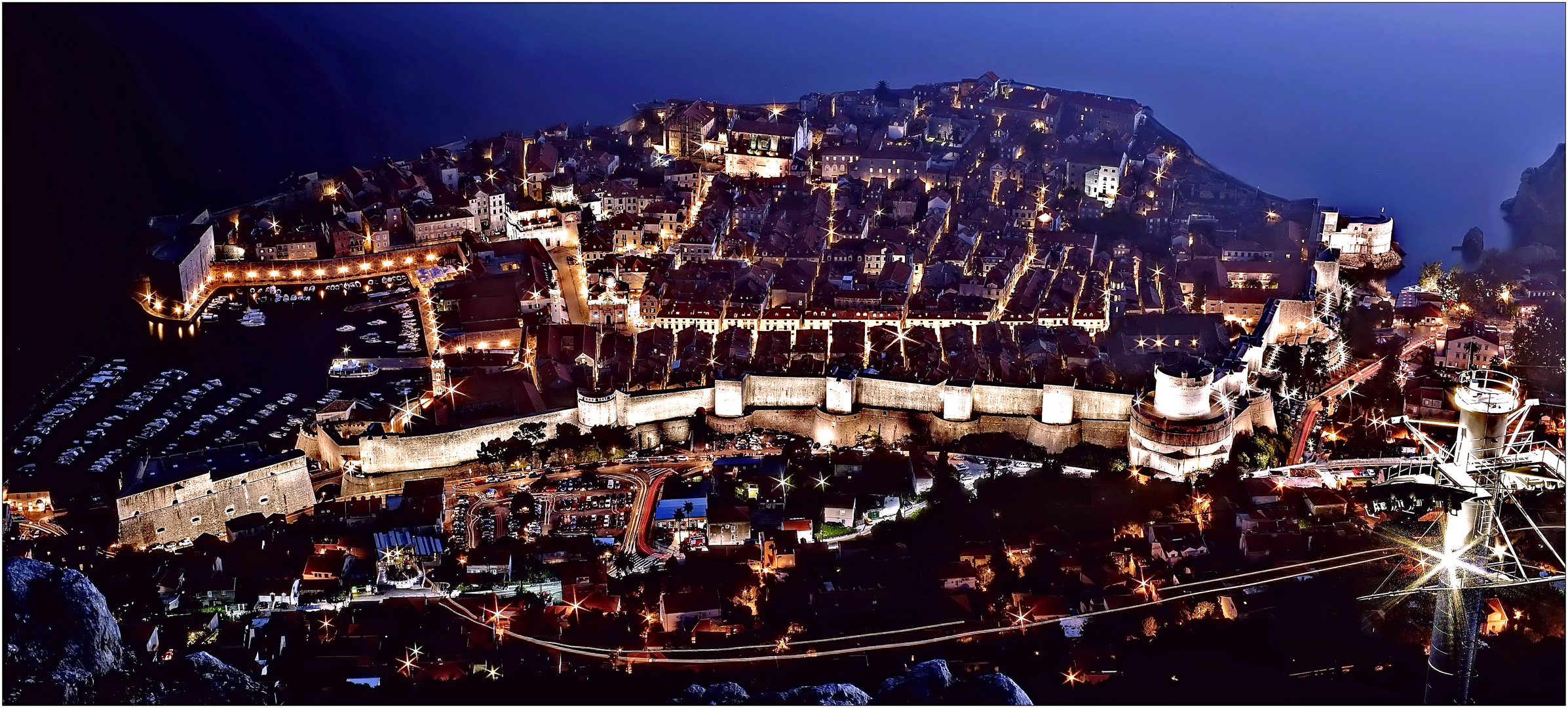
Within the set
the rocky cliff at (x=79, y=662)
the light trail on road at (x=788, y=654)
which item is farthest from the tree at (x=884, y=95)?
the rocky cliff at (x=79, y=662)

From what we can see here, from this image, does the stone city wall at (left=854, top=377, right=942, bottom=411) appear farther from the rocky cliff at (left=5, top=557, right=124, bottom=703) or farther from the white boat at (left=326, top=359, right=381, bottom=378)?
the rocky cliff at (left=5, top=557, right=124, bottom=703)

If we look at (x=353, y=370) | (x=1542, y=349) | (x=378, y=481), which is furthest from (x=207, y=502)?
(x=1542, y=349)

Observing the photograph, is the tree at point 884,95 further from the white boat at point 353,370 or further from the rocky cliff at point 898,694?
the rocky cliff at point 898,694

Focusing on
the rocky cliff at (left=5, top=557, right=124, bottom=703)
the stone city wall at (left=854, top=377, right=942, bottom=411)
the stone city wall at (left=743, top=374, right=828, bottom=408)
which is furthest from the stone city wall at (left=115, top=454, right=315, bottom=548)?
the stone city wall at (left=854, top=377, right=942, bottom=411)

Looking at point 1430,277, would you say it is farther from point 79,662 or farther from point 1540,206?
point 79,662

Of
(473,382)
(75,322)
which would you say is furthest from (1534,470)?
(75,322)

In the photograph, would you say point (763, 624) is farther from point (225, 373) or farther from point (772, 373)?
point (225, 373)
